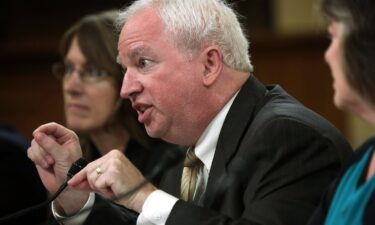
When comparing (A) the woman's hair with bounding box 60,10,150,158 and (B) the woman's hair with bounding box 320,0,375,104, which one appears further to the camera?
(A) the woman's hair with bounding box 60,10,150,158

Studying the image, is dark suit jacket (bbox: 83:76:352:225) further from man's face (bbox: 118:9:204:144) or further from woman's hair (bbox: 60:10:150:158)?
woman's hair (bbox: 60:10:150:158)

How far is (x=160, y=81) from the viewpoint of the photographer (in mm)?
2277

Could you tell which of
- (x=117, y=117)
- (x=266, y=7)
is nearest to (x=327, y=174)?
(x=117, y=117)

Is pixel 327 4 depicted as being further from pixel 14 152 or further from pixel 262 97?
pixel 14 152

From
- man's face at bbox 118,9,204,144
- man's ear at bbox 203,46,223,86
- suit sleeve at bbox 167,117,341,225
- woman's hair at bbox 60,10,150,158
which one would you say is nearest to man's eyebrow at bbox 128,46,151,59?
man's face at bbox 118,9,204,144

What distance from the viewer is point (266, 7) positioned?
606 centimetres

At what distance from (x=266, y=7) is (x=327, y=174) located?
4.15 meters

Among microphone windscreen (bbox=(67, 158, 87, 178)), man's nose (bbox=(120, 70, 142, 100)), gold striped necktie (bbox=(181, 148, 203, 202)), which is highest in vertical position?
man's nose (bbox=(120, 70, 142, 100))

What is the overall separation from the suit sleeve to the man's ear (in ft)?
0.89

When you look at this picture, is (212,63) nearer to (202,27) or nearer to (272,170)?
(202,27)

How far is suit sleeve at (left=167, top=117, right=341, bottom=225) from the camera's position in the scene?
1.96 m

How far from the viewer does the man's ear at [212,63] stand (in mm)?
2297

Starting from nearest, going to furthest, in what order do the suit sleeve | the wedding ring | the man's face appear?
the suit sleeve → the wedding ring → the man's face

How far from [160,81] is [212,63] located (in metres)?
0.16
